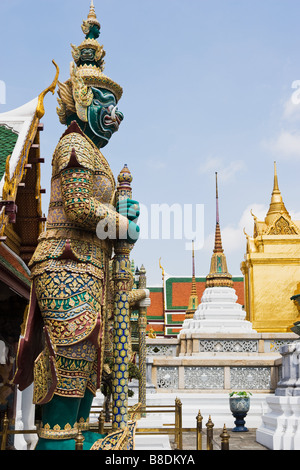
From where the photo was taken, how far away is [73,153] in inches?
187

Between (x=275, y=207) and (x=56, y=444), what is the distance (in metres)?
21.4

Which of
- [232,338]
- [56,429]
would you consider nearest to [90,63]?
[56,429]

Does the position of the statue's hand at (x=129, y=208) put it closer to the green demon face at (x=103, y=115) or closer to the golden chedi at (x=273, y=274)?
the green demon face at (x=103, y=115)

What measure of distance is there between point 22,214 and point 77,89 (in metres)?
2.47

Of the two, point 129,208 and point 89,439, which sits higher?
point 129,208

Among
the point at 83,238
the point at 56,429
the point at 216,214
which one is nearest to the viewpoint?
the point at 56,429

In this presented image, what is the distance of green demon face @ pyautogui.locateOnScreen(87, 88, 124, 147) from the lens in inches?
209

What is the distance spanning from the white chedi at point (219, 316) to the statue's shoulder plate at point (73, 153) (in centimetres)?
1322

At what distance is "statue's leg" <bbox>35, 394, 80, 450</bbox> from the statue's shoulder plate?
2.17 meters

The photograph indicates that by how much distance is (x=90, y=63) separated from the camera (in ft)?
18.8

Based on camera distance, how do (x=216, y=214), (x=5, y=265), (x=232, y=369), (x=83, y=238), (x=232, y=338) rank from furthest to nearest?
(x=216, y=214) → (x=232, y=338) → (x=232, y=369) → (x=5, y=265) → (x=83, y=238)

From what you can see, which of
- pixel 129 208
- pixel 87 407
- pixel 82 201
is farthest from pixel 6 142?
pixel 87 407

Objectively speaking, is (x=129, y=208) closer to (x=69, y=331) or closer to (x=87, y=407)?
(x=69, y=331)
